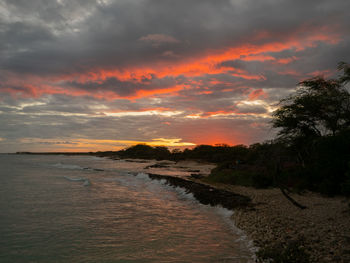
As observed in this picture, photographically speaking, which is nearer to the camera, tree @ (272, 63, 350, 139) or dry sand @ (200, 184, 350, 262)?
dry sand @ (200, 184, 350, 262)

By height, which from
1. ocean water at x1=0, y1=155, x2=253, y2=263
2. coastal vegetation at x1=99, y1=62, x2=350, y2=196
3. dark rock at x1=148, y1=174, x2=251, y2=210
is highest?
coastal vegetation at x1=99, y1=62, x2=350, y2=196

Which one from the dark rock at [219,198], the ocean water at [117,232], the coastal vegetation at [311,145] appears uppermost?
the coastal vegetation at [311,145]

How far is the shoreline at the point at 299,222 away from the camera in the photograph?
8.78 metres

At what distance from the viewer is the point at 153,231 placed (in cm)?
1326

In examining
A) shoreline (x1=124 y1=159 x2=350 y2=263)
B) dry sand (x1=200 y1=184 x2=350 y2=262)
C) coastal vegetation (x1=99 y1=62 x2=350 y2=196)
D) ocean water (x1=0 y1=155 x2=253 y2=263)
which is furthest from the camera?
coastal vegetation (x1=99 y1=62 x2=350 y2=196)

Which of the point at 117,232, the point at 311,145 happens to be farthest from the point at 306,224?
the point at 311,145

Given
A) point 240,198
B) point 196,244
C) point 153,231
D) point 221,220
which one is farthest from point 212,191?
point 196,244

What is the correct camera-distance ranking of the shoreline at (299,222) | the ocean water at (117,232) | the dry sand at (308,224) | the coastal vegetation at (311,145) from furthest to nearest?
1. the coastal vegetation at (311,145)
2. the ocean water at (117,232)
3. the shoreline at (299,222)
4. the dry sand at (308,224)

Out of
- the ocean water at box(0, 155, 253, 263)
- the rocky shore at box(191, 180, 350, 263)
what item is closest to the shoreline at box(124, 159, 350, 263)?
the rocky shore at box(191, 180, 350, 263)

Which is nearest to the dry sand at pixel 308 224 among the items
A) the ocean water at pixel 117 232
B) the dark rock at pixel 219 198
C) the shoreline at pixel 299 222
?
the shoreline at pixel 299 222

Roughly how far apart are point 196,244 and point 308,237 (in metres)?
4.57

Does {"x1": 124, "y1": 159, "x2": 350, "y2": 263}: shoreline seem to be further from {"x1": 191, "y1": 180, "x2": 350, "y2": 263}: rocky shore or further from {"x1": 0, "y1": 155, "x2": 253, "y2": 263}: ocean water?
{"x1": 0, "y1": 155, "x2": 253, "y2": 263}: ocean water

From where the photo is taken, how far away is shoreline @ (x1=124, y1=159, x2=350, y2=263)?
8.78 meters

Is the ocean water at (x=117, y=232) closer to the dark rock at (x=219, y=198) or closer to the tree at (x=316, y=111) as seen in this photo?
the dark rock at (x=219, y=198)
